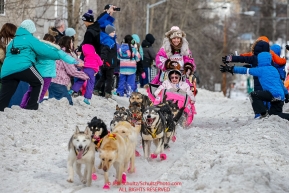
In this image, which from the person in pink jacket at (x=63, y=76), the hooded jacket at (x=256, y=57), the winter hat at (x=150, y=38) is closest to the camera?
the person in pink jacket at (x=63, y=76)

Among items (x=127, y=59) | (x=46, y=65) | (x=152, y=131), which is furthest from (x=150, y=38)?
(x=152, y=131)

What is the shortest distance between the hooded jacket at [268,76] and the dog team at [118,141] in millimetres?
3391

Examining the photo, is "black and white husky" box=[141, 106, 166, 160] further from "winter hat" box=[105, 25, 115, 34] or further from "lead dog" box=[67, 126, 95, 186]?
"winter hat" box=[105, 25, 115, 34]

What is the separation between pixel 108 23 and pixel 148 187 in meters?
11.1

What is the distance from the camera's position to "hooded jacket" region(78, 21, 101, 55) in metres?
17.1

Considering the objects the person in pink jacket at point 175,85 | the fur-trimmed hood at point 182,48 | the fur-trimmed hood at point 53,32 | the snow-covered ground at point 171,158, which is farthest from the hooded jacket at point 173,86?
the fur-trimmed hood at point 53,32

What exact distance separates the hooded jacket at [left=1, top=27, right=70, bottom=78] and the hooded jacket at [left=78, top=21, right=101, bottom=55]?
399cm

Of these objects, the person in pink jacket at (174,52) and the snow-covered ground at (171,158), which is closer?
the snow-covered ground at (171,158)

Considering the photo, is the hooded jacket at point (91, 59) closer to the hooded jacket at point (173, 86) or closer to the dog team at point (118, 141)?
the hooded jacket at point (173, 86)

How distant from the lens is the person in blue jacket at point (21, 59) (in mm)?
12844

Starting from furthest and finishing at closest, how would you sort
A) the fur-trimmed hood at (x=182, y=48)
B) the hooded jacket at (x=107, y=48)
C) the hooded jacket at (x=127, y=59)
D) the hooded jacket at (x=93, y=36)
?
the hooded jacket at (x=127, y=59), the hooded jacket at (x=107, y=48), the hooded jacket at (x=93, y=36), the fur-trimmed hood at (x=182, y=48)

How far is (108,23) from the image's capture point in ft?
62.2

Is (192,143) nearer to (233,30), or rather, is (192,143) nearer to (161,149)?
(161,149)

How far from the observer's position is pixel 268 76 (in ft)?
48.3
